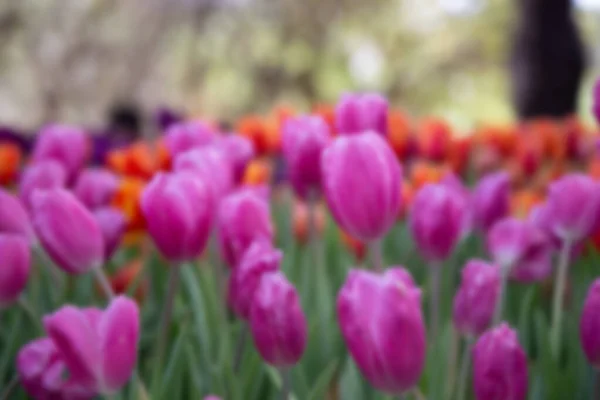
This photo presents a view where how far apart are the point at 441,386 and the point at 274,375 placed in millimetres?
152

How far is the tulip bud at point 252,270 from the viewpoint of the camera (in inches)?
26.5

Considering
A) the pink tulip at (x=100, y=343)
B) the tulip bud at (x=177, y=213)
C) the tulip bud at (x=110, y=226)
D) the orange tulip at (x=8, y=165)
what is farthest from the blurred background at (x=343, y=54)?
the pink tulip at (x=100, y=343)

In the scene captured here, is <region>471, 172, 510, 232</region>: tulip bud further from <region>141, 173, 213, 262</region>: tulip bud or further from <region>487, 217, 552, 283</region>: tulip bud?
<region>141, 173, 213, 262</region>: tulip bud

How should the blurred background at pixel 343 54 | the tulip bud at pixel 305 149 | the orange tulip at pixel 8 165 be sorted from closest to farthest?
the tulip bud at pixel 305 149 → the orange tulip at pixel 8 165 → the blurred background at pixel 343 54

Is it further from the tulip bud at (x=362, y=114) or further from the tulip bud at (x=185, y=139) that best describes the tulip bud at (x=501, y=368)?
the tulip bud at (x=185, y=139)

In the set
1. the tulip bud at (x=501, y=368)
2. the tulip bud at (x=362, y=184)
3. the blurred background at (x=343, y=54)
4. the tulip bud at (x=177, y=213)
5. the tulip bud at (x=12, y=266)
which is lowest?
the blurred background at (x=343, y=54)

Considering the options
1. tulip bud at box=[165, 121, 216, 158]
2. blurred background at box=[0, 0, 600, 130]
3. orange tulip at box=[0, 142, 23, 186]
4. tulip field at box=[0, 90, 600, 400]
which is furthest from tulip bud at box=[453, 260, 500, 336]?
blurred background at box=[0, 0, 600, 130]

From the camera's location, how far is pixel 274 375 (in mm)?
757

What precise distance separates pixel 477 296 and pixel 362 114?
26 centimetres

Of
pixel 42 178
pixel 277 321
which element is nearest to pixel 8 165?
pixel 42 178

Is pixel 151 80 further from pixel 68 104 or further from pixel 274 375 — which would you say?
pixel 274 375

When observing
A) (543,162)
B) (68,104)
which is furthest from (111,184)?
(68,104)

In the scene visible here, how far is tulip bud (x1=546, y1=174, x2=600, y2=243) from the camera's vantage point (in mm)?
802

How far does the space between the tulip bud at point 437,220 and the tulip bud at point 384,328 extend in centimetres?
25
